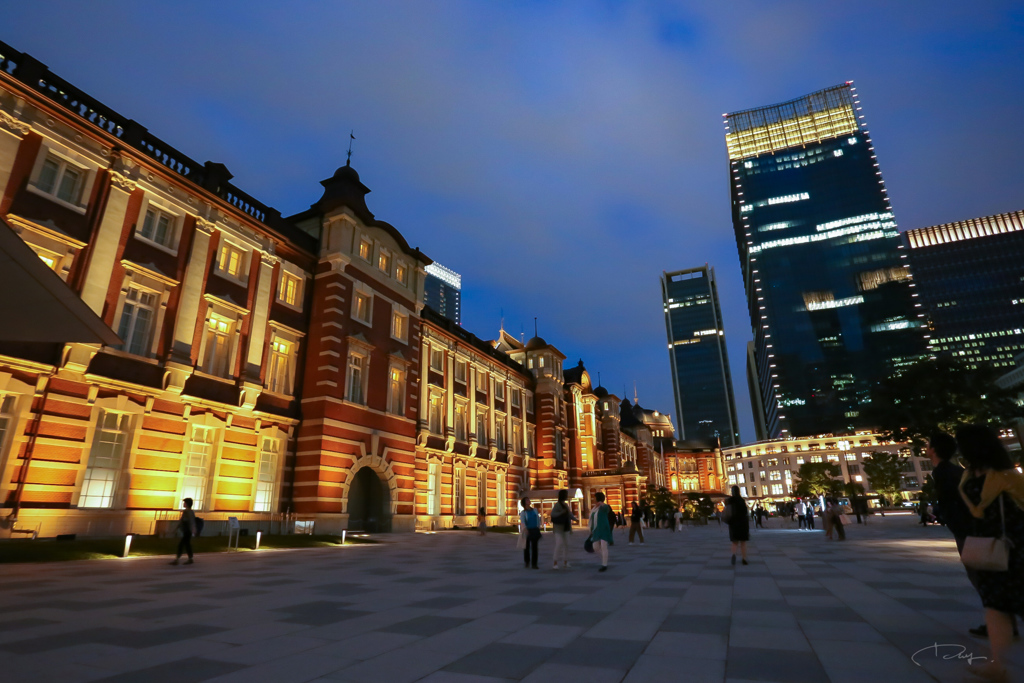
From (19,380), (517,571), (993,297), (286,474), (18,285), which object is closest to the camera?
(18,285)

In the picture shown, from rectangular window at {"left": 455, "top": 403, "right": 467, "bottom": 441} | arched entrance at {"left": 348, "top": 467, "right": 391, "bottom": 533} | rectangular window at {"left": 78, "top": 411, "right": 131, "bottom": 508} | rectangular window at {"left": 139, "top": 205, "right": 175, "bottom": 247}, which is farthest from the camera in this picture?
rectangular window at {"left": 455, "top": 403, "right": 467, "bottom": 441}

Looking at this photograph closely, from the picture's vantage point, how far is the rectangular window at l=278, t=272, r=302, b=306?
24.8m

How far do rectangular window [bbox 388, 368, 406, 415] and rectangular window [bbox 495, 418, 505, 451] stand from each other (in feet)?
46.9

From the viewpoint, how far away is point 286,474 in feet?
76.5

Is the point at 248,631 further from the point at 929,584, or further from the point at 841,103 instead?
the point at 841,103

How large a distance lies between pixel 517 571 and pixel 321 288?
61.5ft

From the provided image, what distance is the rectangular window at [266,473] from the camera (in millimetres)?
22016

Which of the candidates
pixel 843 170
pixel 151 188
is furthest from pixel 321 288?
pixel 843 170

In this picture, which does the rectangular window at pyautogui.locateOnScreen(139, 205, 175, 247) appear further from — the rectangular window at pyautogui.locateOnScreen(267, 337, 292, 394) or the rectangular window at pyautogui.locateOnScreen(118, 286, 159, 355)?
the rectangular window at pyautogui.locateOnScreen(267, 337, 292, 394)

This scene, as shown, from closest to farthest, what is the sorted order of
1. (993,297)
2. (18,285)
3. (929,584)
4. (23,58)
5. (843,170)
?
1. (18,285)
2. (929,584)
3. (23,58)
4. (993,297)
5. (843,170)

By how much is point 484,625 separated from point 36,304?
29.0 feet

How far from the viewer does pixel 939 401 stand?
29.3m

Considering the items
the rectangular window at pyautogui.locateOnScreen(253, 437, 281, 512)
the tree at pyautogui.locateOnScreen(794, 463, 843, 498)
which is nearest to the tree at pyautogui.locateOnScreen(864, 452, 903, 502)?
the tree at pyautogui.locateOnScreen(794, 463, 843, 498)

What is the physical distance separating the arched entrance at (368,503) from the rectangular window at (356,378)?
173 inches
